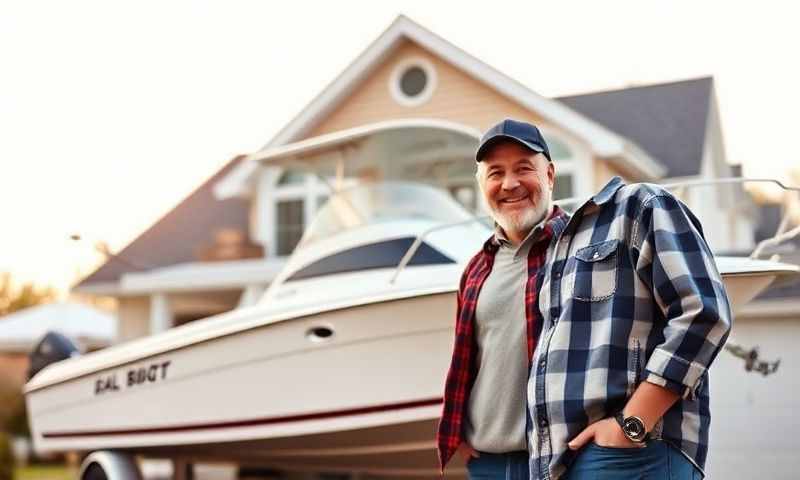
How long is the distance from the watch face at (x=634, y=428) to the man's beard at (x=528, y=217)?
0.70 metres

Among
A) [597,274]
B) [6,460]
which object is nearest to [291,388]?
[597,274]

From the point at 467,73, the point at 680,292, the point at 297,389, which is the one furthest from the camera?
the point at 467,73

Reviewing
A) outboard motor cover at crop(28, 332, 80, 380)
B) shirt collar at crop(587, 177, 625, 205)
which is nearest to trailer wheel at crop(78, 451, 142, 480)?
outboard motor cover at crop(28, 332, 80, 380)

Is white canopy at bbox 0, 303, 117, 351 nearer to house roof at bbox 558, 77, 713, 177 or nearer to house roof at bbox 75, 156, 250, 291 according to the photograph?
house roof at bbox 75, 156, 250, 291

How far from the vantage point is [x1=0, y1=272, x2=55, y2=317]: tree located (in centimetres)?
3719

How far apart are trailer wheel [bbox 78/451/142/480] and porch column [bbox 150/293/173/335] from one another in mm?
7250

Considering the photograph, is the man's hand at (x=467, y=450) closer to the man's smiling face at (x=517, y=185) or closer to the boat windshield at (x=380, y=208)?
the man's smiling face at (x=517, y=185)

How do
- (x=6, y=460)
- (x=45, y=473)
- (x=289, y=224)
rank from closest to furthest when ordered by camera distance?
(x=6, y=460), (x=289, y=224), (x=45, y=473)

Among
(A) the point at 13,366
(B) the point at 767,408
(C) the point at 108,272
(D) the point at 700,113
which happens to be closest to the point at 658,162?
(D) the point at 700,113

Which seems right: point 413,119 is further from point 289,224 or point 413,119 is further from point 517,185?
point 517,185

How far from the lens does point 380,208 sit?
21.1ft

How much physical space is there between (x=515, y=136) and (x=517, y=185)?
0.49 feet

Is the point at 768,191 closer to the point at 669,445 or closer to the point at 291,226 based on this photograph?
the point at 291,226

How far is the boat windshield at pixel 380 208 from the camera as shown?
20.9ft
